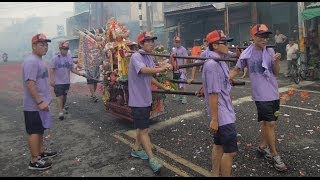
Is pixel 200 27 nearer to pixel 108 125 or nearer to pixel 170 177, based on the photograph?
pixel 108 125

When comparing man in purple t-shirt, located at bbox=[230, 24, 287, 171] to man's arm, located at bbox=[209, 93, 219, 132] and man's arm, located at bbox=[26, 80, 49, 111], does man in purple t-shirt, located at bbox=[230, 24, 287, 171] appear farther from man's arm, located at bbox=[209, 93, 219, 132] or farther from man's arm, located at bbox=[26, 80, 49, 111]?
man's arm, located at bbox=[26, 80, 49, 111]

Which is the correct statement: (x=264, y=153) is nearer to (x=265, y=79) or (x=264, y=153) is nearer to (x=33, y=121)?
(x=265, y=79)

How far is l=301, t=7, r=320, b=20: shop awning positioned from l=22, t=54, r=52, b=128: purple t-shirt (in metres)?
11.0

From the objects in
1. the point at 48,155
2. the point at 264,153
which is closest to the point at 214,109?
the point at 264,153

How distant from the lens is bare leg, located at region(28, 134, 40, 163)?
552 centimetres

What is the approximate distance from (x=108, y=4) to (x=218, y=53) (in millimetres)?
32008

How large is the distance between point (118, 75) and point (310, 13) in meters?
9.17

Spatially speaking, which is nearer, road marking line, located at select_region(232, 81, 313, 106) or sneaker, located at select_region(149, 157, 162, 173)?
sneaker, located at select_region(149, 157, 162, 173)

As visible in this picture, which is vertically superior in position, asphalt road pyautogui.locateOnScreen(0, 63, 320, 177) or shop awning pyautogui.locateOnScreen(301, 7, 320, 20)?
shop awning pyautogui.locateOnScreen(301, 7, 320, 20)

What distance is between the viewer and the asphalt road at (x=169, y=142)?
5238 millimetres

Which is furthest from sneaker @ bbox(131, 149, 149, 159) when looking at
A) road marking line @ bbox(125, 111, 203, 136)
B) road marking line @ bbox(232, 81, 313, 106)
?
road marking line @ bbox(232, 81, 313, 106)

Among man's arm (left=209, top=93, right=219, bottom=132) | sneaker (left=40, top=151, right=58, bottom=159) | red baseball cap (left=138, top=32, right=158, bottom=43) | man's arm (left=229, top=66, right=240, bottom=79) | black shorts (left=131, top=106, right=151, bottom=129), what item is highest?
red baseball cap (left=138, top=32, right=158, bottom=43)

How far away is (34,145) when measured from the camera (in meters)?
5.52

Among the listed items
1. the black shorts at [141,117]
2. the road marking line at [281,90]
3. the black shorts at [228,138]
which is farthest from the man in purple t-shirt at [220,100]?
the road marking line at [281,90]
